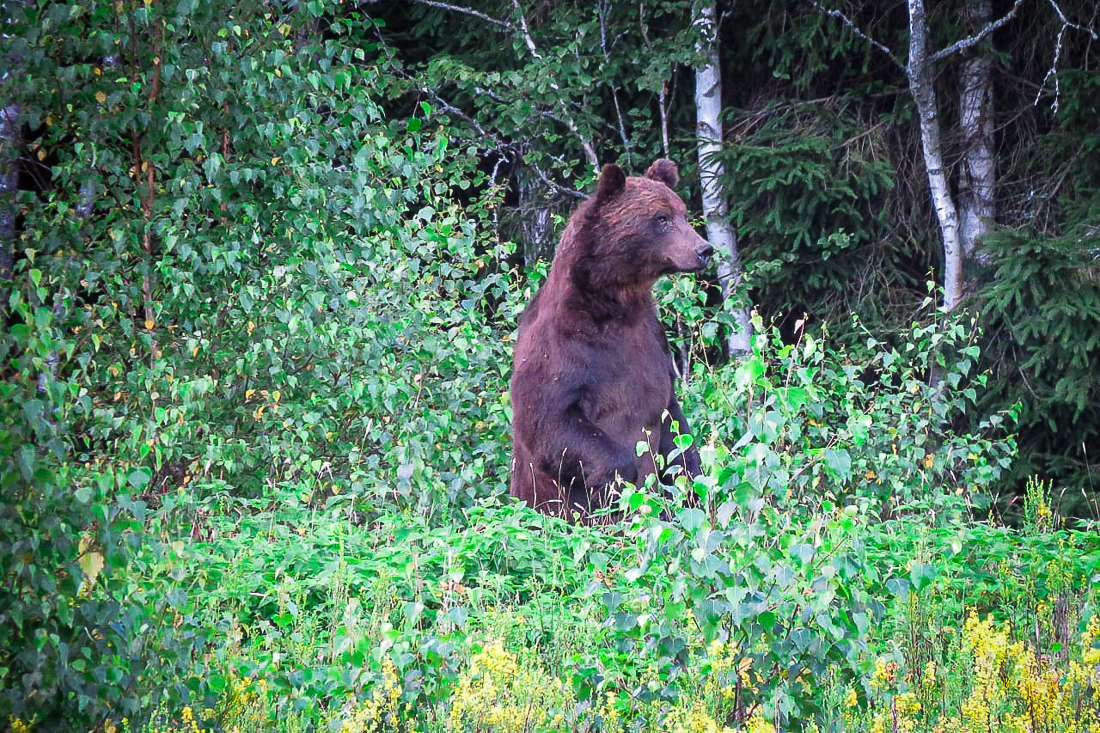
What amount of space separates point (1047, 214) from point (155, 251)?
21.6 ft

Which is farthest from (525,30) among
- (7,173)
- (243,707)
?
(243,707)

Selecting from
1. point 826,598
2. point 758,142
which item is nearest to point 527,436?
point 826,598

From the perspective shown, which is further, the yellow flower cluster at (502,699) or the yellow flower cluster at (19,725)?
the yellow flower cluster at (502,699)

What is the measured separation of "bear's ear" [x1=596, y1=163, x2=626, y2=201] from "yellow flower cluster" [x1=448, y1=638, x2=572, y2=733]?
3381 mm

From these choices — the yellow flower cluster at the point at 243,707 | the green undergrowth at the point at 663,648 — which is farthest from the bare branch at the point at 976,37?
the yellow flower cluster at the point at 243,707

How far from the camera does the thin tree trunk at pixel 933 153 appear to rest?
9047mm

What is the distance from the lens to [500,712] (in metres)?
3.35

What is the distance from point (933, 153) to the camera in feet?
30.6

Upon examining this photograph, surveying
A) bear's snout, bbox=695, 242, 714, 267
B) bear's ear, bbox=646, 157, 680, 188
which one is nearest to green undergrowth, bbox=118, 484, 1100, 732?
bear's snout, bbox=695, 242, 714, 267

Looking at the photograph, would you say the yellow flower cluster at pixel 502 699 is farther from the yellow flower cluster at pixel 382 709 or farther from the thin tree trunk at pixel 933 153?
the thin tree trunk at pixel 933 153

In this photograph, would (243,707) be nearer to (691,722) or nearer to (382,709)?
(382,709)

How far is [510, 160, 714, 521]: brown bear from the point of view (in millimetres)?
6320

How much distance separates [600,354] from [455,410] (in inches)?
61.1

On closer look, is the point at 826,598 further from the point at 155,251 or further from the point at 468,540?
the point at 155,251
